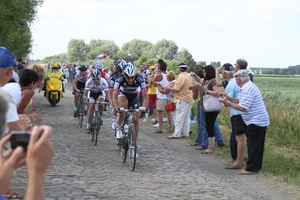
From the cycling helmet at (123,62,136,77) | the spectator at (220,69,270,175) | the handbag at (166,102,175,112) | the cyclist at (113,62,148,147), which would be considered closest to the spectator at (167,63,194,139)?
the handbag at (166,102,175,112)

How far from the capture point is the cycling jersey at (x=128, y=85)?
12820mm

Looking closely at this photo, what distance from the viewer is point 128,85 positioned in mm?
12906

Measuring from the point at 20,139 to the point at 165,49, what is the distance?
4780 inches

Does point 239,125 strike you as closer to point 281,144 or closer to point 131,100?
point 131,100

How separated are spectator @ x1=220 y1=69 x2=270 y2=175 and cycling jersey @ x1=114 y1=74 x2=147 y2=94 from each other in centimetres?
201

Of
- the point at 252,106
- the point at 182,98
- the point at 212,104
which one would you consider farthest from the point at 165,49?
the point at 252,106

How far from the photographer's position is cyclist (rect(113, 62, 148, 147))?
12555 mm

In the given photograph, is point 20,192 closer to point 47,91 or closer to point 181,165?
point 181,165

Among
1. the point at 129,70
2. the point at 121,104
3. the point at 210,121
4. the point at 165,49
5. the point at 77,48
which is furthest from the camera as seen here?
the point at 77,48

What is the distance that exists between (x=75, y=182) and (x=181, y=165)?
9.72ft

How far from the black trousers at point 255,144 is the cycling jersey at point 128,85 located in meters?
2.43

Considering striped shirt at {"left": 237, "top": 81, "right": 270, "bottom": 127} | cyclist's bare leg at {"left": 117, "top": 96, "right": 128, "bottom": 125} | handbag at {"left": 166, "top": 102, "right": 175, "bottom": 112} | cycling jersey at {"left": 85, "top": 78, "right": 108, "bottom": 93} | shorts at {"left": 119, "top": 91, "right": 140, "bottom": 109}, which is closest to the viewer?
striped shirt at {"left": 237, "top": 81, "right": 270, "bottom": 127}

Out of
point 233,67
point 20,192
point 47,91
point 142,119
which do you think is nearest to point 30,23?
point 47,91

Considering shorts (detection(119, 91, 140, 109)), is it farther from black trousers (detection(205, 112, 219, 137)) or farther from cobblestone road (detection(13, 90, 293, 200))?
black trousers (detection(205, 112, 219, 137))
